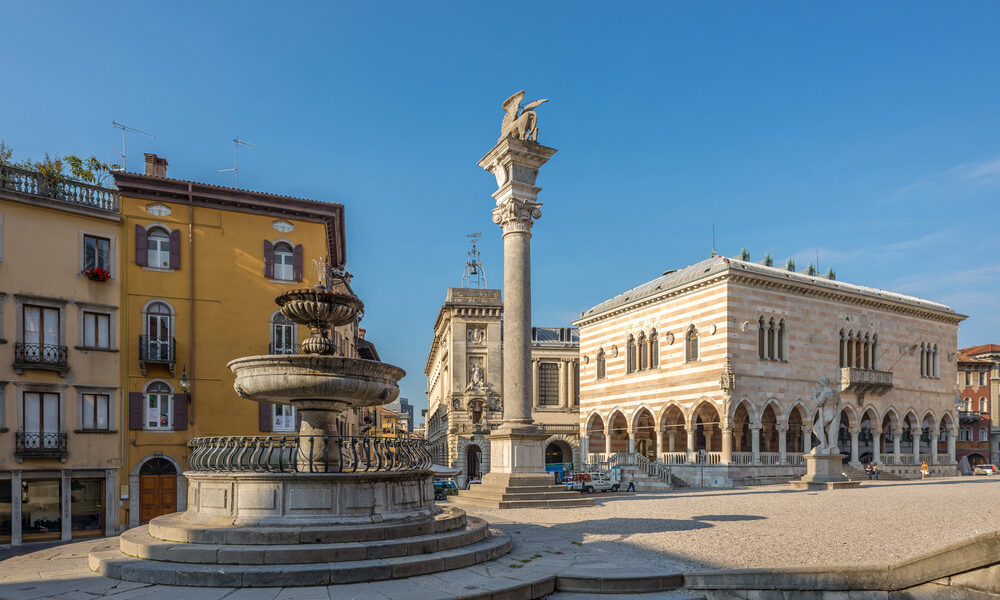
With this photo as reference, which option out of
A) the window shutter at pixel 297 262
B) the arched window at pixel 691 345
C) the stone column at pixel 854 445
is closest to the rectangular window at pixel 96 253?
the window shutter at pixel 297 262

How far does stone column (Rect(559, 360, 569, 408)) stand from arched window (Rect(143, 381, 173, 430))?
36.9m

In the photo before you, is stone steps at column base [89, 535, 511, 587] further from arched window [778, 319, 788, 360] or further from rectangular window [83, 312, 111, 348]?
arched window [778, 319, 788, 360]

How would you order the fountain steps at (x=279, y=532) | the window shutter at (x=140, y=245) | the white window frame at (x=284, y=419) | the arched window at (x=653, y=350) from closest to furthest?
1. the fountain steps at (x=279, y=532)
2. the window shutter at (x=140, y=245)
3. the white window frame at (x=284, y=419)
4. the arched window at (x=653, y=350)

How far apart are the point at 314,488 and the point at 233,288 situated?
1922 cm

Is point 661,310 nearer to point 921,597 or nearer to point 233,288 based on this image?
point 233,288

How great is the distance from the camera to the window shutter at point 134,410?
25.0 metres

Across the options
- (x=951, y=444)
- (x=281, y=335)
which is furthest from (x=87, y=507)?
(x=951, y=444)

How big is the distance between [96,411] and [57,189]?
25.3 ft

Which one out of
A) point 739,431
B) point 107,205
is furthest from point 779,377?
point 107,205

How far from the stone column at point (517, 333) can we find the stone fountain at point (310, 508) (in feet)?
25.4

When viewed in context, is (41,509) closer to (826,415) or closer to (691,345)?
(691,345)

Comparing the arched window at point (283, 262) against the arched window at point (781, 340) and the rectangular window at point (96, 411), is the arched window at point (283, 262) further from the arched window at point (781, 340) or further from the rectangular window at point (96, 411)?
the arched window at point (781, 340)

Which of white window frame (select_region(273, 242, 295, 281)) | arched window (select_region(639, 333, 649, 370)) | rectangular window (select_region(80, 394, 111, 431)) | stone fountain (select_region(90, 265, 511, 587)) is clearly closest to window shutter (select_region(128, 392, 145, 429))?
rectangular window (select_region(80, 394, 111, 431))

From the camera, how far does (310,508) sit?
387 inches
